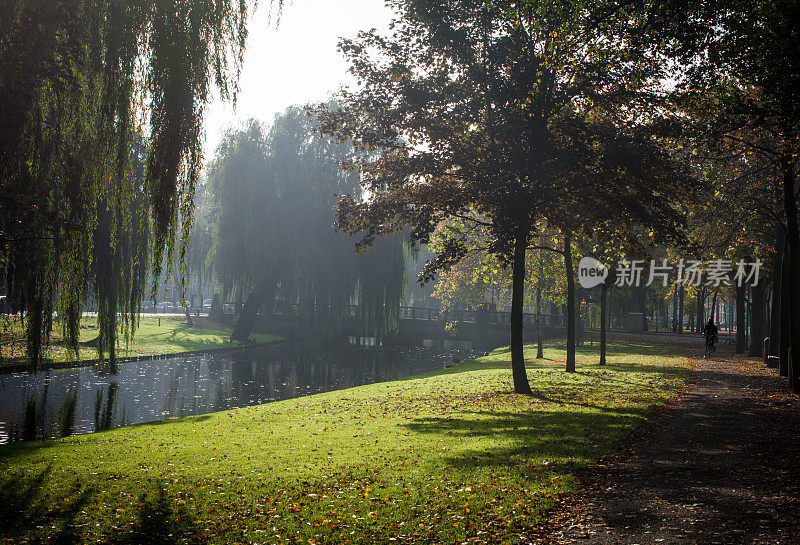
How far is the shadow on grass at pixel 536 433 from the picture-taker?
902cm

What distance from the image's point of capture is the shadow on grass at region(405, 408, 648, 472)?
902 centimetres

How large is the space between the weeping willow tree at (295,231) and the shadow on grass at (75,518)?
28.2 meters

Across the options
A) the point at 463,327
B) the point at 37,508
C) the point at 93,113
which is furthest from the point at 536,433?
the point at 463,327

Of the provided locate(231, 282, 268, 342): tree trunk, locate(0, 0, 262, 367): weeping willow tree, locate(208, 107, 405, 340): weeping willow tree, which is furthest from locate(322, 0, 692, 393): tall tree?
locate(231, 282, 268, 342): tree trunk

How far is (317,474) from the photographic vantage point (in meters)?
8.36

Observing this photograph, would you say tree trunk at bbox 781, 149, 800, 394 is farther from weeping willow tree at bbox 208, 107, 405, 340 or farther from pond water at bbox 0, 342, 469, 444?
weeping willow tree at bbox 208, 107, 405, 340

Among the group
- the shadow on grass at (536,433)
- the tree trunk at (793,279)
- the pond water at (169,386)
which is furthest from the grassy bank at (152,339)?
the tree trunk at (793,279)

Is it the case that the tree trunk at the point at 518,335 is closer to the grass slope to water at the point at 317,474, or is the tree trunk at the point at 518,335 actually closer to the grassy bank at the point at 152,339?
the grass slope to water at the point at 317,474

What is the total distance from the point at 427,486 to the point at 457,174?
32.7ft

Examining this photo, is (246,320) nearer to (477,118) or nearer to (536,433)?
(477,118)

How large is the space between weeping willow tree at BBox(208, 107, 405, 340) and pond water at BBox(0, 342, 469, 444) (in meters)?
3.83

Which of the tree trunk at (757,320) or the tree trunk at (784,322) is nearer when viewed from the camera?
the tree trunk at (784,322)

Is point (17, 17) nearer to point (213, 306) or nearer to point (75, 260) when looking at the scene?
point (75, 260)

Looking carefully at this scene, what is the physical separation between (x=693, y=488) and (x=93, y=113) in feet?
36.7
